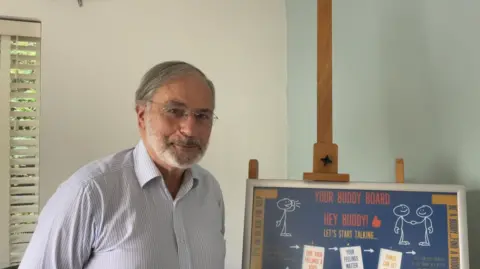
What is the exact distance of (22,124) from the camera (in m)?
A: 1.75

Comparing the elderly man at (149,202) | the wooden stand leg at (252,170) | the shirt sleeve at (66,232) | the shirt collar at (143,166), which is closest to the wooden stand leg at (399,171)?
the wooden stand leg at (252,170)

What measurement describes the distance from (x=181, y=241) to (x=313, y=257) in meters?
0.40

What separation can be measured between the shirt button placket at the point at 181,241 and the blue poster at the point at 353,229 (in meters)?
0.23

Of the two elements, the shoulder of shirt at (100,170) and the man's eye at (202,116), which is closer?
the shoulder of shirt at (100,170)

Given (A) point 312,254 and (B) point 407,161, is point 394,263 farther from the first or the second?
(B) point 407,161

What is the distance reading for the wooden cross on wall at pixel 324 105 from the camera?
4.10 ft

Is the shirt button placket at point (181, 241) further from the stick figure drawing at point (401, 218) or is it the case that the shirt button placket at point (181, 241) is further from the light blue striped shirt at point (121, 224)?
the stick figure drawing at point (401, 218)

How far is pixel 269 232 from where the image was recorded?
1231 millimetres

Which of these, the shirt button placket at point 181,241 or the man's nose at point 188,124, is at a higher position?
the man's nose at point 188,124

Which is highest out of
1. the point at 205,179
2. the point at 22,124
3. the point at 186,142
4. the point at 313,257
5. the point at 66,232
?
the point at 22,124

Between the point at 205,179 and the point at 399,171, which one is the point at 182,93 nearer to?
the point at 205,179

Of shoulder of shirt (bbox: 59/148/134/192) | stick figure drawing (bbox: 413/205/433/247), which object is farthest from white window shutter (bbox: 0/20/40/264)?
stick figure drawing (bbox: 413/205/433/247)

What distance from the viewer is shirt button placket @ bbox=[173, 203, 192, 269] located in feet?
3.58

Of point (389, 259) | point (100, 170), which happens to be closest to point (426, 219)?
point (389, 259)
